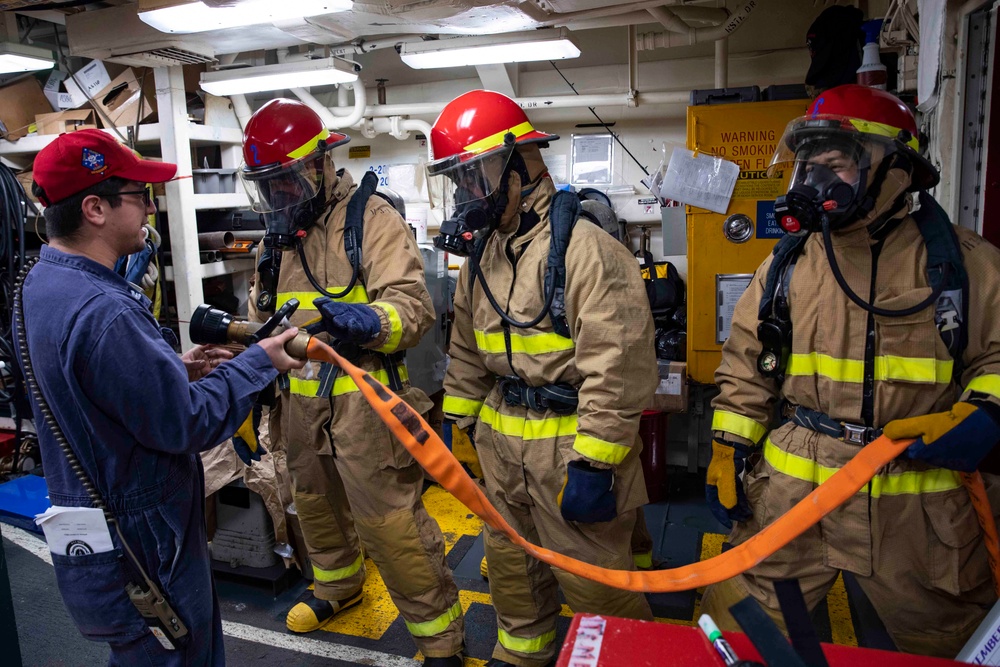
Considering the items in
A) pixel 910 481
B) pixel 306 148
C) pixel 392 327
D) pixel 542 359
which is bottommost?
pixel 910 481

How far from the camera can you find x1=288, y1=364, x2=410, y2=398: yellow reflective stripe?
9.83 ft

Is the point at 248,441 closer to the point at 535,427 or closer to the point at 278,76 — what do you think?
the point at 535,427

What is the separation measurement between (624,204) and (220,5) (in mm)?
3062

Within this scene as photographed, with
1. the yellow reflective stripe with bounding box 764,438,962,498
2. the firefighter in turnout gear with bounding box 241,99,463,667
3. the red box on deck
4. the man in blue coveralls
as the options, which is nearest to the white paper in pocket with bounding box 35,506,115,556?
the man in blue coveralls

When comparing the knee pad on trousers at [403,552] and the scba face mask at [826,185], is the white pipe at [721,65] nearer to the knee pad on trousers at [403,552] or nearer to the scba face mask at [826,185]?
the scba face mask at [826,185]

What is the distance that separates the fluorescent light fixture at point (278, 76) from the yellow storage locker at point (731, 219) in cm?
234

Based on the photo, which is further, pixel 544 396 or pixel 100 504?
pixel 544 396

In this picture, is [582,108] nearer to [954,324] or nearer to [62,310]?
[954,324]

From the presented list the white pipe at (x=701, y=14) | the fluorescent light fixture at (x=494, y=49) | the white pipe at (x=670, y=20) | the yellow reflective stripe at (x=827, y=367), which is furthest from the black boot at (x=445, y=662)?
the white pipe at (x=701, y=14)

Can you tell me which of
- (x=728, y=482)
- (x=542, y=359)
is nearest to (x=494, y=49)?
(x=542, y=359)

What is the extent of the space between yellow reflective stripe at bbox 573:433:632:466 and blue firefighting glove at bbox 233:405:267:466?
1.79m

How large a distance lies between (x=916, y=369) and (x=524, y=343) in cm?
127

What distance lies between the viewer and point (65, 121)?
512cm

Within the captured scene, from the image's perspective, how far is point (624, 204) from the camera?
5227 mm
